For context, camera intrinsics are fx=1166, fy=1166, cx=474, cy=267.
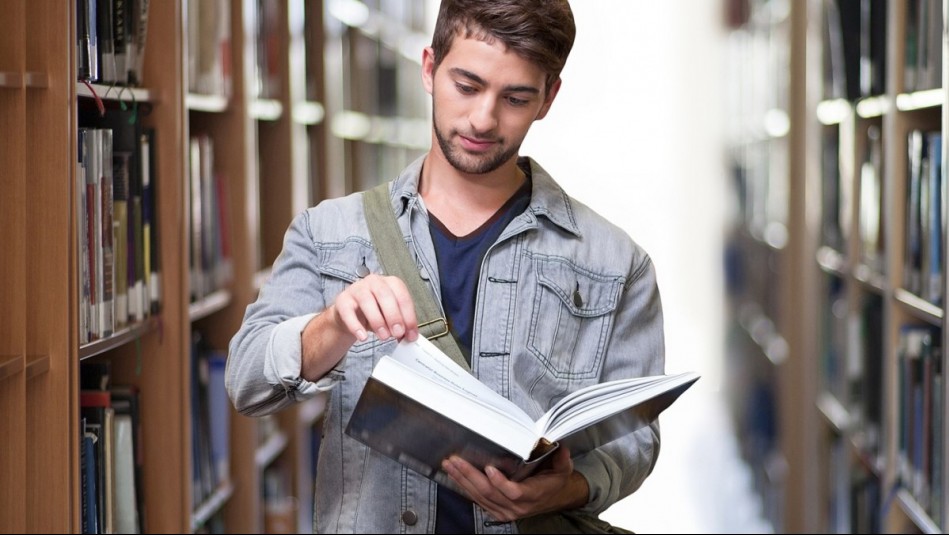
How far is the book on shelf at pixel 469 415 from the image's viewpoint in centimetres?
112

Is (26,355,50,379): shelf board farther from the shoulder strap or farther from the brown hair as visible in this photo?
the brown hair

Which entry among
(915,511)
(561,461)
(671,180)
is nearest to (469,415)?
(561,461)

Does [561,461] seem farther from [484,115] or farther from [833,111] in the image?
[833,111]

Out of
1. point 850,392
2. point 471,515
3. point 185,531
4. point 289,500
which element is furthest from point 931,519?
point 289,500

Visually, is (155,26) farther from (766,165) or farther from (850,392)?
(766,165)

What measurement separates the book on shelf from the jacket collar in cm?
28

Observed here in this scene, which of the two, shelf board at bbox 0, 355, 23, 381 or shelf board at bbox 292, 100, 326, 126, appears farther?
shelf board at bbox 292, 100, 326, 126

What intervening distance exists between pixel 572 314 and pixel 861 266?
5.18 ft

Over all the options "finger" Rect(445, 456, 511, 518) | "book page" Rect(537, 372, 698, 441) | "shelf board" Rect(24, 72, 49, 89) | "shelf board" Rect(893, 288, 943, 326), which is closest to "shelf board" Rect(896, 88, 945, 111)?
"shelf board" Rect(893, 288, 943, 326)

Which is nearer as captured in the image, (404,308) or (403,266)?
(404,308)

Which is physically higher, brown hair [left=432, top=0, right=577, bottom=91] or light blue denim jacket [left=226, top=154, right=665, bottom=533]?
brown hair [left=432, top=0, right=577, bottom=91]

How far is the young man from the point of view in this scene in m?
1.35

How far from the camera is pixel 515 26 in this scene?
1.35m

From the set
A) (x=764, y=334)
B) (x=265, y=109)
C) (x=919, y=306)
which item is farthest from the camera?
(x=764, y=334)
